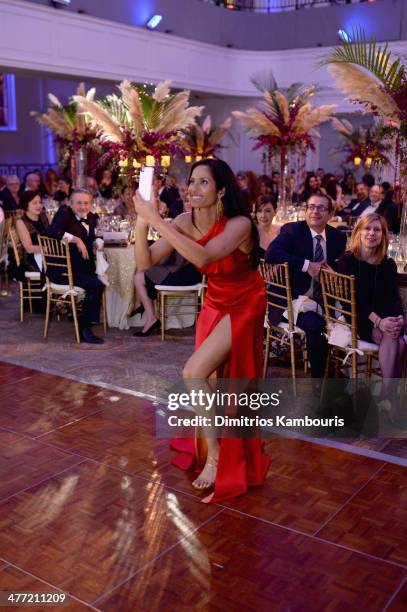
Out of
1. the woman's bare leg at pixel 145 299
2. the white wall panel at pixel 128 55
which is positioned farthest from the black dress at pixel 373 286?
the white wall panel at pixel 128 55

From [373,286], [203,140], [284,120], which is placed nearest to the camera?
[373,286]

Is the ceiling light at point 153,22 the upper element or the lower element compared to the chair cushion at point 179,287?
upper

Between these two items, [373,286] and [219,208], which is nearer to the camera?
[219,208]

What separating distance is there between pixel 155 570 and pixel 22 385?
2.36 meters

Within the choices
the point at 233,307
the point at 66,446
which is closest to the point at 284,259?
the point at 233,307

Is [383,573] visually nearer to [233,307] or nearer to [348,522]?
[348,522]

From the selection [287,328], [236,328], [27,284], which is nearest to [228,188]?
[236,328]

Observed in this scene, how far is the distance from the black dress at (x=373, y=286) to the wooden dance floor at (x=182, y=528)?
0.87 m

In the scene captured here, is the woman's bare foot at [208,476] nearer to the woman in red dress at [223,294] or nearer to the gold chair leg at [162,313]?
the woman in red dress at [223,294]

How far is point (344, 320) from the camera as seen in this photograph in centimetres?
401

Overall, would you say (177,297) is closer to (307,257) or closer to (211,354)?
(307,257)

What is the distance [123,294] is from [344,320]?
2.67m

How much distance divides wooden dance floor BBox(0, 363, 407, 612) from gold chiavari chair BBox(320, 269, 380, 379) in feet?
2.05

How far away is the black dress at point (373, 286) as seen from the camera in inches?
156
